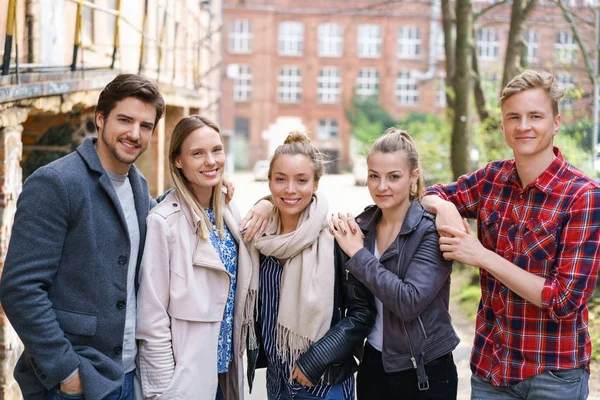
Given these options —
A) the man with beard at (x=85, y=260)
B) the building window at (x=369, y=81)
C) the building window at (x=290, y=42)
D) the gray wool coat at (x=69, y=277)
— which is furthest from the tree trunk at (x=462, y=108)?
the building window at (x=290, y=42)

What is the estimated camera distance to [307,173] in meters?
3.28

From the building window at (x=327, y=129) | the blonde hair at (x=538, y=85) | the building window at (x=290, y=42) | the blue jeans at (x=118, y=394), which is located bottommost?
the blue jeans at (x=118, y=394)

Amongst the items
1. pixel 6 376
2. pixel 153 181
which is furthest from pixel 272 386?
pixel 153 181

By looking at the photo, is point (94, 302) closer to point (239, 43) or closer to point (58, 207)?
point (58, 207)

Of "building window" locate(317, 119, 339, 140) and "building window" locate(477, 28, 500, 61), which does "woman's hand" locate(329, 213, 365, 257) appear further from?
"building window" locate(477, 28, 500, 61)

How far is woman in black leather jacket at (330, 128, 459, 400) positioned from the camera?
3.00 m

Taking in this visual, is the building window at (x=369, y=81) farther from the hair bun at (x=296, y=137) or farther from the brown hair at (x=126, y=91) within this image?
the brown hair at (x=126, y=91)

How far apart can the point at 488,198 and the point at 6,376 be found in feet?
11.9

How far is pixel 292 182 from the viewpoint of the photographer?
3260 mm

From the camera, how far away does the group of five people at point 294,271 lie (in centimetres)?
279

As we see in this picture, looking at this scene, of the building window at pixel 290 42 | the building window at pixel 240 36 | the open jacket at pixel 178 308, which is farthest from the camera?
the building window at pixel 290 42

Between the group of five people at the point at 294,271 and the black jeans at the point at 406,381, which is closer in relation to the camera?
the group of five people at the point at 294,271

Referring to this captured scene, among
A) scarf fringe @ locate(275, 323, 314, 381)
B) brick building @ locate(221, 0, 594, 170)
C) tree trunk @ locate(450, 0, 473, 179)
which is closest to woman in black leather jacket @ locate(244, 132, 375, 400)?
scarf fringe @ locate(275, 323, 314, 381)

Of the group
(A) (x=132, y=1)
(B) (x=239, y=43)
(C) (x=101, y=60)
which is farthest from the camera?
(B) (x=239, y=43)
